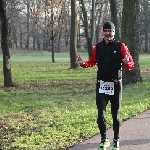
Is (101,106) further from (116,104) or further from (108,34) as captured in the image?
(108,34)

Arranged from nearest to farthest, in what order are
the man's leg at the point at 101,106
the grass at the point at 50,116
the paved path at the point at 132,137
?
1. the man's leg at the point at 101,106
2. the paved path at the point at 132,137
3. the grass at the point at 50,116

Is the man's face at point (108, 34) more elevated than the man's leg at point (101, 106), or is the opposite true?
the man's face at point (108, 34)

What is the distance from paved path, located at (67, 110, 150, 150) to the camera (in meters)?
6.93

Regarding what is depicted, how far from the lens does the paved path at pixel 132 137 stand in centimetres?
693

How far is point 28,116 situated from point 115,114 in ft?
13.3

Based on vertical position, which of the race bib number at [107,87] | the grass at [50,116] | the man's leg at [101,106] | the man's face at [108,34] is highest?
Result: the man's face at [108,34]

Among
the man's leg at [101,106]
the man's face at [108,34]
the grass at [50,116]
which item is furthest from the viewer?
the grass at [50,116]

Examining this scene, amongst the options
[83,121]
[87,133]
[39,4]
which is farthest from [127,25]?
[39,4]

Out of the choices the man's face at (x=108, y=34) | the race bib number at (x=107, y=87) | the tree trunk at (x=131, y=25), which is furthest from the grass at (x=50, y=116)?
the man's face at (x=108, y=34)

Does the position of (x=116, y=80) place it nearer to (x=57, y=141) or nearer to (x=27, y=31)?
(x=57, y=141)

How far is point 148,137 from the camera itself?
771 centimetres

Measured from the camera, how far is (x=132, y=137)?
7.70m

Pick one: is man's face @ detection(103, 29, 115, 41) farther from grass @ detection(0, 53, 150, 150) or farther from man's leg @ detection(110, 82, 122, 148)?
grass @ detection(0, 53, 150, 150)

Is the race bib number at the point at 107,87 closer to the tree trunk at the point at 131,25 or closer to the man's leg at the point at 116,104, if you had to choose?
the man's leg at the point at 116,104
